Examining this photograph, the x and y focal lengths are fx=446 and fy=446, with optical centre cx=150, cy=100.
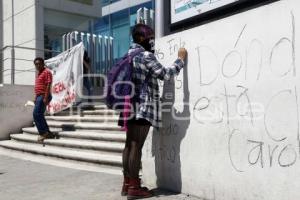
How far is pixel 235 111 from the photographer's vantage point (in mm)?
4117

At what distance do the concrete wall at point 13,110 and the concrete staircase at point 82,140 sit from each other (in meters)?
0.37

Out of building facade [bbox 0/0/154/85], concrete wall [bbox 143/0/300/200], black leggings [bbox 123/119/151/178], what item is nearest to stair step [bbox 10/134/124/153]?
concrete wall [bbox 143/0/300/200]

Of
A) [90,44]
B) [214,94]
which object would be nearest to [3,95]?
[90,44]

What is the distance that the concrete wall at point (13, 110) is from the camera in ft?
34.4

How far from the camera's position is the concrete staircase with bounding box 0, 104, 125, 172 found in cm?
703

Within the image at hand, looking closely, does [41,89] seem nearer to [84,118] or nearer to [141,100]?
[84,118]

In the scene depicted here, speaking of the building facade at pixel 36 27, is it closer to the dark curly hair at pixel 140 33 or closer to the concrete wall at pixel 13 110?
the concrete wall at pixel 13 110

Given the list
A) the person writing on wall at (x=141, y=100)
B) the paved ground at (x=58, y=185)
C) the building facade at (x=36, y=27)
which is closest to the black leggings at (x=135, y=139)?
the person writing on wall at (x=141, y=100)

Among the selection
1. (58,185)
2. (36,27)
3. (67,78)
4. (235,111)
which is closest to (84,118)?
(67,78)

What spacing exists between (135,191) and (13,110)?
6777 millimetres

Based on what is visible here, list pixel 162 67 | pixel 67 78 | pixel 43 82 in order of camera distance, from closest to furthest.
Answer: pixel 162 67, pixel 43 82, pixel 67 78

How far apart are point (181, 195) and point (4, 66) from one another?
33.3ft

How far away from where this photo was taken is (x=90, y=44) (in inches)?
478

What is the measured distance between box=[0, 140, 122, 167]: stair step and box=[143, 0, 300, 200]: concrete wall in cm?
160
